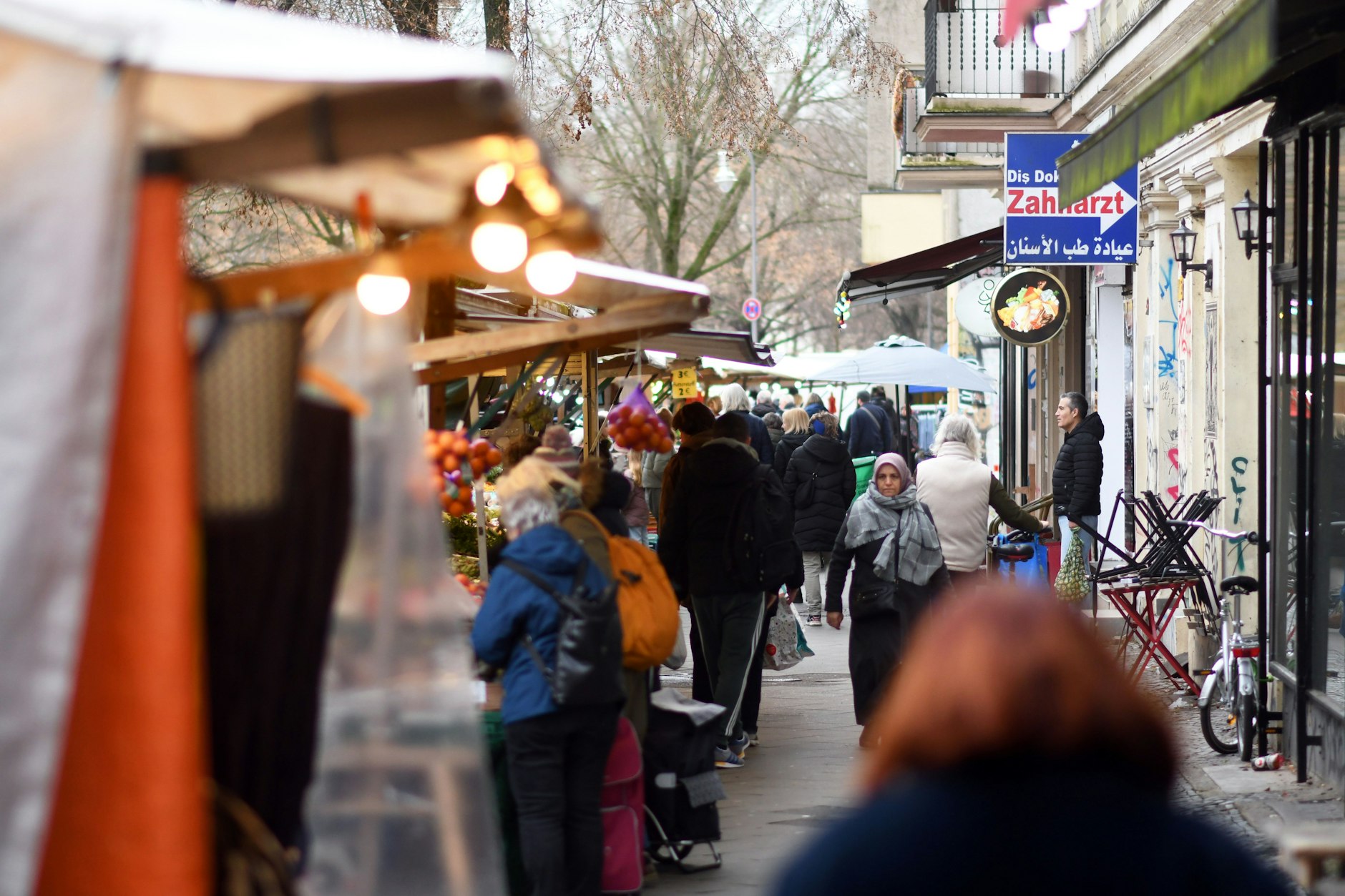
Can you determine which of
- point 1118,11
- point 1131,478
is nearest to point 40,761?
point 1131,478

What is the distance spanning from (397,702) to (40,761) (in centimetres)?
75

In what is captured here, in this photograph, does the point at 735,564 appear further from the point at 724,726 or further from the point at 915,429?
the point at 915,429

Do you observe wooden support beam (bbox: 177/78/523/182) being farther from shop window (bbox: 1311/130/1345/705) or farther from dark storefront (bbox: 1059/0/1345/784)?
shop window (bbox: 1311/130/1345/705)

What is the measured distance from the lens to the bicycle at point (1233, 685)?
822cm

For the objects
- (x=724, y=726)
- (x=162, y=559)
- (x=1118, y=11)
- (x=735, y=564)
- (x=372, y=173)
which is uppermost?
(x=1118, y=11)

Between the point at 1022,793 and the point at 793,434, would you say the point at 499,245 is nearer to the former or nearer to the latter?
the point at 1022,793

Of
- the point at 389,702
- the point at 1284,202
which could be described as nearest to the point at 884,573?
the point at 1284,202

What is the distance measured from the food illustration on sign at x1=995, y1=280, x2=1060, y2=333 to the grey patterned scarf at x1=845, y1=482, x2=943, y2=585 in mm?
6214

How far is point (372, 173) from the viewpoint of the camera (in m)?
2.87

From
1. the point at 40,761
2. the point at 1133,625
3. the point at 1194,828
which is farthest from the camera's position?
the point at 1133,625

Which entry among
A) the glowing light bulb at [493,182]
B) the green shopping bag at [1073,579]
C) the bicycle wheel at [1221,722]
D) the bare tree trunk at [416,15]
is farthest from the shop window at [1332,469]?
the bare tree trunk at [416,15]

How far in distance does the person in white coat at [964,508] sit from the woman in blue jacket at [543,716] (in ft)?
14.0

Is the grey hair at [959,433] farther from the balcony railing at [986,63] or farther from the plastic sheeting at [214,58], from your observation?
the plastic sheeting at [214,58]

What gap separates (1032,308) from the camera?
586 inches
